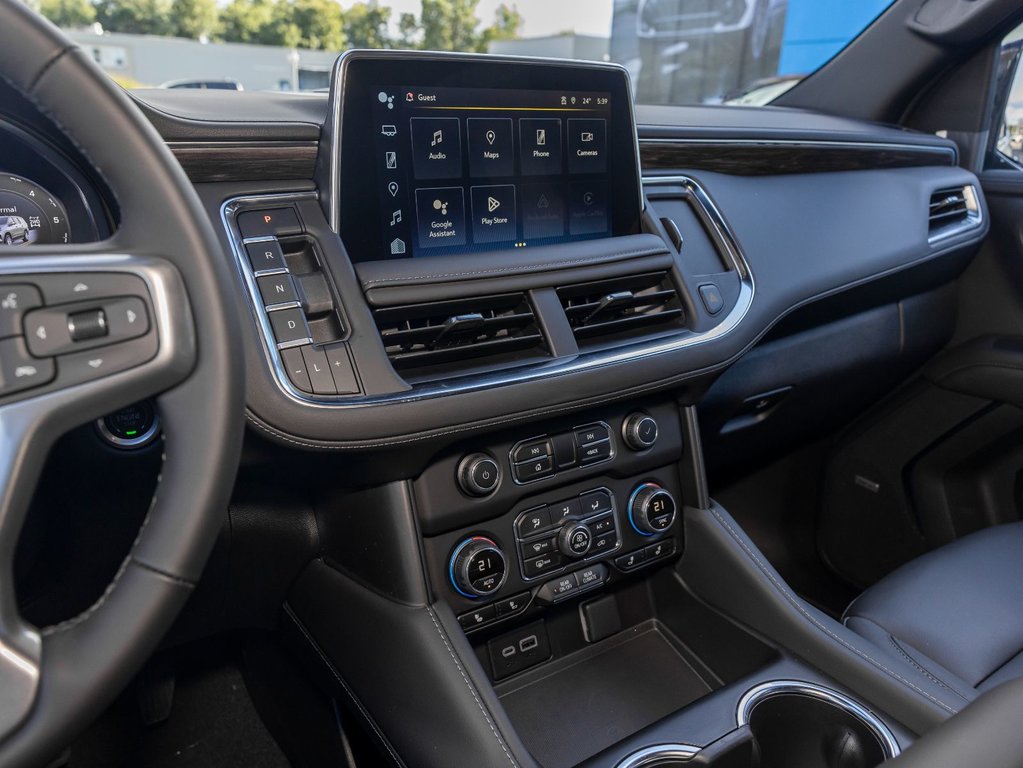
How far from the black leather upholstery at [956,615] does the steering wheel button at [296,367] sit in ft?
3.01

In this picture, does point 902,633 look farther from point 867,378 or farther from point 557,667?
point 867,378

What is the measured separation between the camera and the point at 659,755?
3.48ft

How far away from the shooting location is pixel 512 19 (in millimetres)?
2371

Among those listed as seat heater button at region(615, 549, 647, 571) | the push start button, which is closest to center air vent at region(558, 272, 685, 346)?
seat heater button at region(615, 549, 647, 571)

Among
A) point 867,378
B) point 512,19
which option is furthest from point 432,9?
point 867,378

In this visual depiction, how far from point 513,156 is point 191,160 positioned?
0.42 m

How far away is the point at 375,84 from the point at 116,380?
59 cm

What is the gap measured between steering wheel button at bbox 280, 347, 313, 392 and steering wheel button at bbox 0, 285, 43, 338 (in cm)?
39

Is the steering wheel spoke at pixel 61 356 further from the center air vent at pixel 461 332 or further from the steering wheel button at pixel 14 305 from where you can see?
the center air vent at pixel 461 332

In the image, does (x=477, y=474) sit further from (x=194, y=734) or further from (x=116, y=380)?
(x=194, y=734)

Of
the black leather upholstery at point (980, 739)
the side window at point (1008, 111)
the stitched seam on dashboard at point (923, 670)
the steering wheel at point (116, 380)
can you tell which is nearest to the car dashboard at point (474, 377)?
the stitched seam on dashboard at point (923, 670)

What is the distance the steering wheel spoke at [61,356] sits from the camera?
57 cm

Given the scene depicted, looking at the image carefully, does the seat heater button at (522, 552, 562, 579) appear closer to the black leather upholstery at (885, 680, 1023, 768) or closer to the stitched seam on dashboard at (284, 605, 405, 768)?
the stitched seam on dashboard at (284, 605, 405, 768)

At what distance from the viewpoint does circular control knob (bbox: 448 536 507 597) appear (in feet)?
3.74
